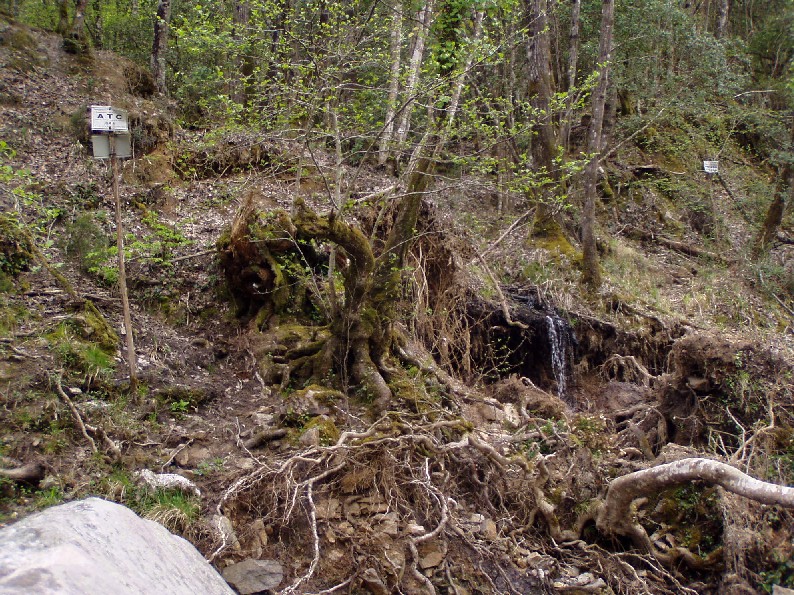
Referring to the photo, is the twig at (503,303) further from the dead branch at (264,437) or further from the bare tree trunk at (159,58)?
the bare tree trunk at (159,58)

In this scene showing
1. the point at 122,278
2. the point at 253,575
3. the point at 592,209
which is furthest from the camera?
the point at 592,209

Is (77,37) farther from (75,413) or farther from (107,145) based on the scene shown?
(75,413)

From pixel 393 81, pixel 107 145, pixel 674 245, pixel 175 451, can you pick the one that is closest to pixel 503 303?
pixel 393 81

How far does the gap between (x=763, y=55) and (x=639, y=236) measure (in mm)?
10965

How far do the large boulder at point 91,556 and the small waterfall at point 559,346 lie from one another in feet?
25.9

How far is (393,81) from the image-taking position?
877 centimetres

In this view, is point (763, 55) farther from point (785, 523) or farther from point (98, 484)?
point (98, 484)

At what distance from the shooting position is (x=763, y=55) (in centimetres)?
2008

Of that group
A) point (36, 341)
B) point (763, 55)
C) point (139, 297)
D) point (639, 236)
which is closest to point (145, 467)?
point (36, 341)

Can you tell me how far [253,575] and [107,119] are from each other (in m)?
3.77

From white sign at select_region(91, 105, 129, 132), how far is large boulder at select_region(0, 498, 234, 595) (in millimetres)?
3432

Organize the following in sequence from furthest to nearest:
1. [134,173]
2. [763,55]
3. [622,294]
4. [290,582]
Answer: [763,55] → [622,294] → [134,173] → [290,582]

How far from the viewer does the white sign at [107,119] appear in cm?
493

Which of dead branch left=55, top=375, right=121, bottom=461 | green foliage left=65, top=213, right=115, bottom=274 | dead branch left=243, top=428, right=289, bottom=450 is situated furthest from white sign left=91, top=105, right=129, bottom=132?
dead branch left=243, top=428, right=289, bottom=450
